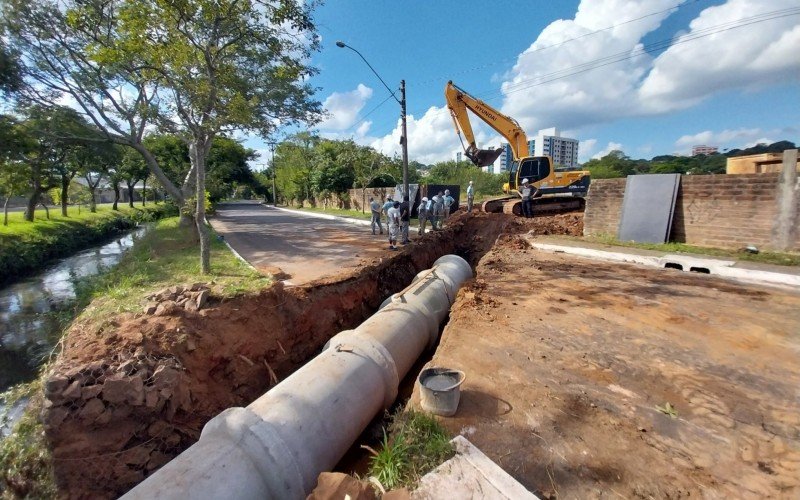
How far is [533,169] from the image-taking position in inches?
639

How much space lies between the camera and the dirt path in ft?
9.27

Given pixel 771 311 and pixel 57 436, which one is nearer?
pixel 57 436

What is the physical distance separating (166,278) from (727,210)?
1358 cm

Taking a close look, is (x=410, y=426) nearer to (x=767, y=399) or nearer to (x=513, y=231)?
(x=767, y=399)

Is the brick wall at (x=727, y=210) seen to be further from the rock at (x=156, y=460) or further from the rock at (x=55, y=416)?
the rock at (x=55, y=416)

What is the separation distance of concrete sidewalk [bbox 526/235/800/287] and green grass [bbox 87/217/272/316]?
8201 millimetres

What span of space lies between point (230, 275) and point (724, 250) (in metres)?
11.9

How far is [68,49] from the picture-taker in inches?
467

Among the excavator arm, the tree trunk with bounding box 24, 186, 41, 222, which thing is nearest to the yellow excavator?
the excavator arm

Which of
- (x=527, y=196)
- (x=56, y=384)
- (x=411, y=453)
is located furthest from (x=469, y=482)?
(x=527, y=196)

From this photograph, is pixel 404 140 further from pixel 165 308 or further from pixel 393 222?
pixel 165 308

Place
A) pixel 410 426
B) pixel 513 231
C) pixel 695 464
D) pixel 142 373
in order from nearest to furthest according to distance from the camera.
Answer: pixel 695 464, pixel 410 426, pixel 142 373, pixel 513 231

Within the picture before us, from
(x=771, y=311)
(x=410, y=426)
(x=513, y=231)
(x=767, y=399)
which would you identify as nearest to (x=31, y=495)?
(x=410, y=426)

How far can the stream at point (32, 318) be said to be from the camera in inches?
271
